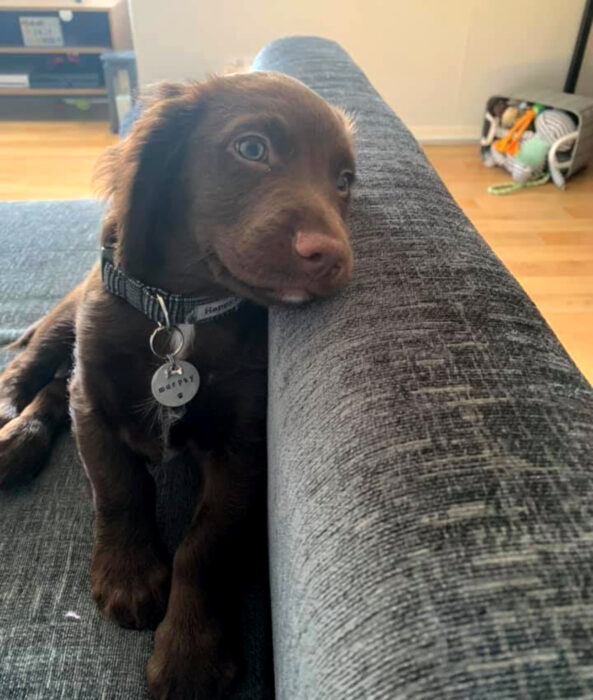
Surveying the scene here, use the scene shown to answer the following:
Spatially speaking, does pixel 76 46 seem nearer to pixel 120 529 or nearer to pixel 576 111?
pixel 576 111

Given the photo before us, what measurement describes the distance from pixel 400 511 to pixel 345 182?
562 millimetres

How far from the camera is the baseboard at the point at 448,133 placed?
12.8 ft

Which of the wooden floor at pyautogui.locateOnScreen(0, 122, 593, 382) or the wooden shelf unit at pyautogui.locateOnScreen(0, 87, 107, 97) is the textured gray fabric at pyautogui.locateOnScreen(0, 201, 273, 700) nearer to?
the wooden floor at pyautogui.locateOnScreen(0, 122, 593, 382)

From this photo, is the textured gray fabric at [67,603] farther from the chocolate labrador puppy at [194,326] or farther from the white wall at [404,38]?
the white wall at [404,38]

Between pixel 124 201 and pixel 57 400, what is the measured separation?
474mm

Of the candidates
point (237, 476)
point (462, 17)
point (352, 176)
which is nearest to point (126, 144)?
point (352, 176)

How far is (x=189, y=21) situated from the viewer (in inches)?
140

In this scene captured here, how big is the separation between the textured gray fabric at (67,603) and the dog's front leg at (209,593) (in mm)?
29

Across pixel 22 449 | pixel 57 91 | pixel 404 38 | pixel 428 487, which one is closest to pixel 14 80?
pixel 57 91

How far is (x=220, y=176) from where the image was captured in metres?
0.85

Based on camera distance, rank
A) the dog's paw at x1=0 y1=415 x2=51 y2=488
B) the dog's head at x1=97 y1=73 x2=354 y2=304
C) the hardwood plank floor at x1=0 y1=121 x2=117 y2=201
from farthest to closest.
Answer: the hardwood plank floor at x1=0 y1=121 x2=117 y2=201 < the dog's paw at x1=0 y1=415 x2=51 y2=488 < the dog's head at x1=97 y1=73 x2=354 y2=304

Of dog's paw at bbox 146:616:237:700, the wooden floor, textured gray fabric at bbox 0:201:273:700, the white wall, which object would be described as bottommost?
the wooden floor

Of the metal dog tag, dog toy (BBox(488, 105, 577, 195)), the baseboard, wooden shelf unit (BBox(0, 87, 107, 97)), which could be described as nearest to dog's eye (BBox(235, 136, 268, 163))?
the metal dog tag

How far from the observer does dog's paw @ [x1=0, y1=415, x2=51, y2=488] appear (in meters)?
1.03
